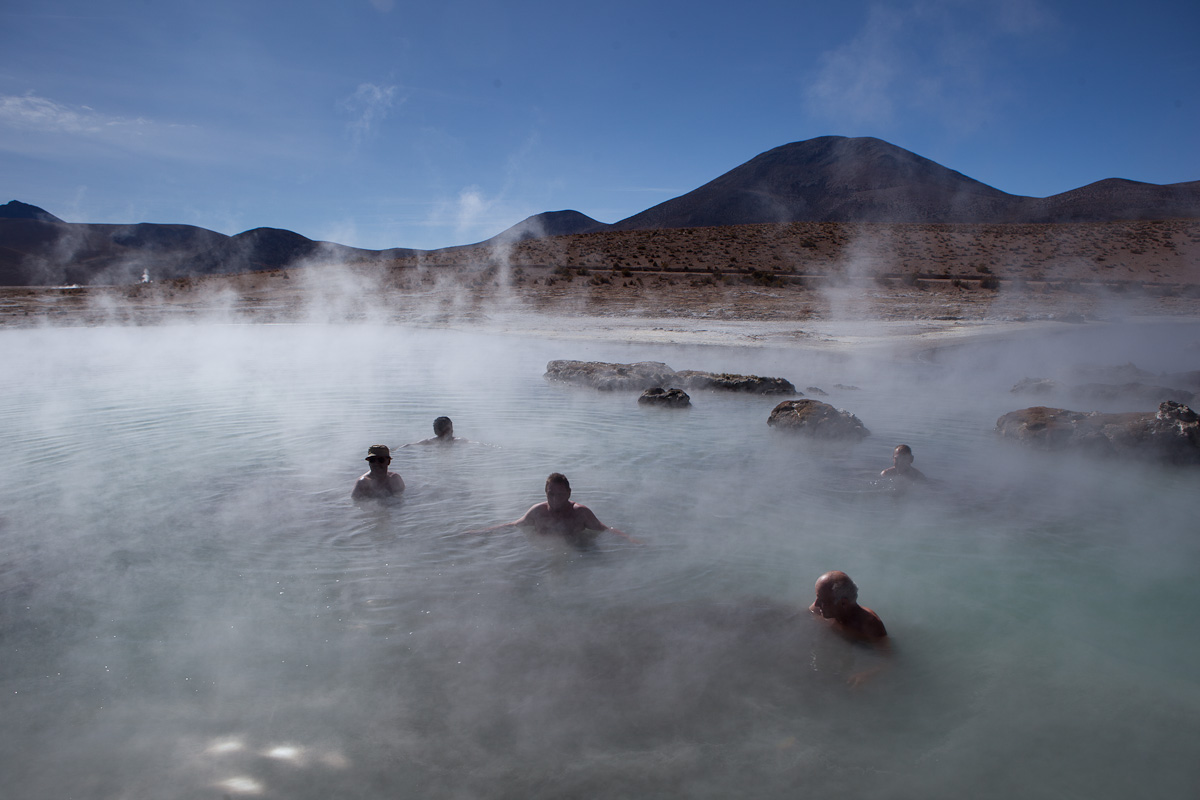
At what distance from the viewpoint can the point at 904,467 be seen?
5.68 m

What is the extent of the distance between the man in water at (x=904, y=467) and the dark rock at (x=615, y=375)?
460cm

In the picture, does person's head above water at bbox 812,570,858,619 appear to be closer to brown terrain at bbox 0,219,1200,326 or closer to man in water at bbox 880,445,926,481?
man in water at bbox 880,445,926,481

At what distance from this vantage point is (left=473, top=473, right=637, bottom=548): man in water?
14.9ft

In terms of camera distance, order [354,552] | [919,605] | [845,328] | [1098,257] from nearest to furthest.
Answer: [919,605] < [354,552] < [845,328] < [1098,257]

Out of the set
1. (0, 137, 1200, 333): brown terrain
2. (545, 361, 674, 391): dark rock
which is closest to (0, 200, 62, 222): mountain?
(0, 137, 1200, 333): brown terrain

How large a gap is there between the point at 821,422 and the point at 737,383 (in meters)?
2.65

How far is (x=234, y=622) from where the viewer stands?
134 inches

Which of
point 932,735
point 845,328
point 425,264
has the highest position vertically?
point 425,264

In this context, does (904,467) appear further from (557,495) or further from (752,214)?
(752,214)

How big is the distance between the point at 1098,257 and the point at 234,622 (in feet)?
113

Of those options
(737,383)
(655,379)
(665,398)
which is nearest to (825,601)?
(665,398)

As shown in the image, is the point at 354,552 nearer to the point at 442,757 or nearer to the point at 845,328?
the point at 442,757

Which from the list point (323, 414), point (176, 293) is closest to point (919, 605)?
point (323, 414)

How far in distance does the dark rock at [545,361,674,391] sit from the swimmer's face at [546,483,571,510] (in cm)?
548
